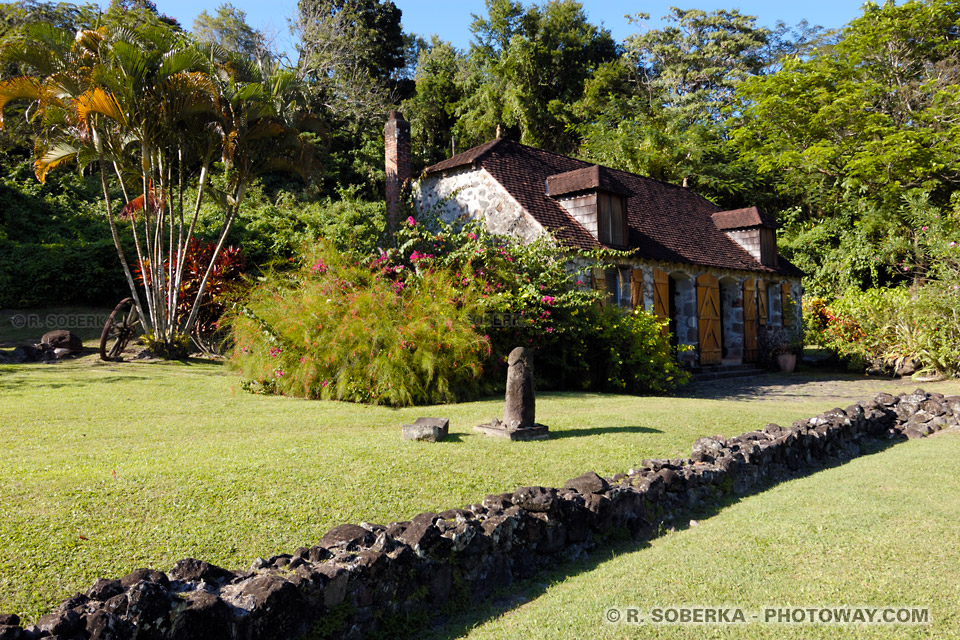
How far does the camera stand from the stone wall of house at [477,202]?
44.4 feet

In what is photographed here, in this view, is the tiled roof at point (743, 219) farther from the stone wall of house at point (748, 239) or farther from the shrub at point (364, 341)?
the shrub at point (364, 341)

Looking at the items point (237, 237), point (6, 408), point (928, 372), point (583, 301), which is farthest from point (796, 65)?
point (6, 408)

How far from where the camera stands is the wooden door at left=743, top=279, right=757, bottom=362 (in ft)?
58.5

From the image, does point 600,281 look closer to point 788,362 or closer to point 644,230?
point 644,230

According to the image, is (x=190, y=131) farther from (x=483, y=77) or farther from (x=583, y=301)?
(x=483, y=77)

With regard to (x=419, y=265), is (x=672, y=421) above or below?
below

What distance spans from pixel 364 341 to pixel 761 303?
1398 cm

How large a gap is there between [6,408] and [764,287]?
1833 cm

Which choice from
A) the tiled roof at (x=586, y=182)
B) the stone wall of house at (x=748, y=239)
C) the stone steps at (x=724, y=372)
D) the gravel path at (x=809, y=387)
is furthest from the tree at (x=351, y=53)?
the gravel path at (x=809, y=387)

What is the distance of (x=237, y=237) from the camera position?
706 inches

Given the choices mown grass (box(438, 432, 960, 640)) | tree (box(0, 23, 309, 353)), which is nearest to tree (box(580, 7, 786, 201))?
tree (box(0, 23, 309, 353))

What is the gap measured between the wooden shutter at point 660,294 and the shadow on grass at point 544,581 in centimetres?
953

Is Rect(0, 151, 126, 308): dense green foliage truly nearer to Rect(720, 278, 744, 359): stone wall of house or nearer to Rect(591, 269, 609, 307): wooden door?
Rect(591, 269, 609, 307): wooden door

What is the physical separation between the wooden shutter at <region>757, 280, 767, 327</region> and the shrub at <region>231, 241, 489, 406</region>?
11.9m
